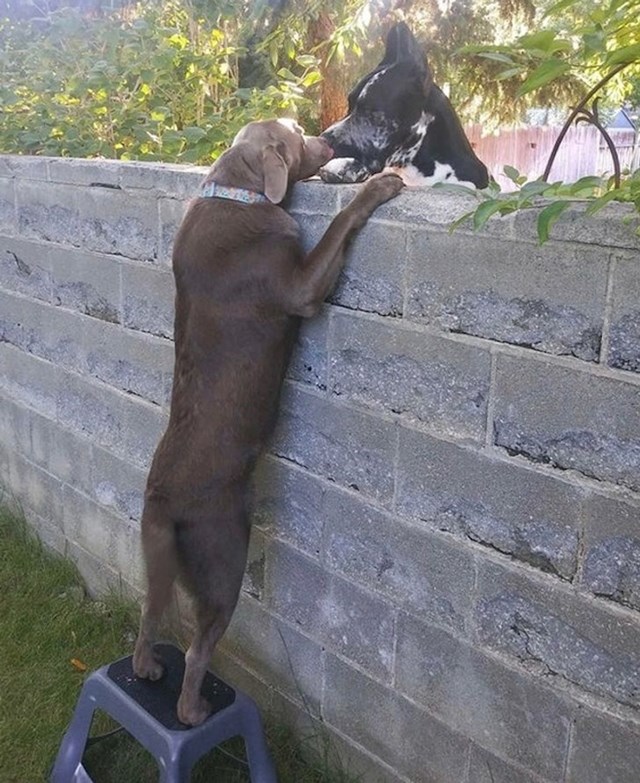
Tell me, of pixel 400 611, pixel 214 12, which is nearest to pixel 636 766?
pixel 400 611

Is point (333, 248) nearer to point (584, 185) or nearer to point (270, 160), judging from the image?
point (270, 160)

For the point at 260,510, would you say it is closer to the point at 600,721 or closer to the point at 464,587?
the point at 464,587

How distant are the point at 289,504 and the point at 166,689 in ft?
2.20

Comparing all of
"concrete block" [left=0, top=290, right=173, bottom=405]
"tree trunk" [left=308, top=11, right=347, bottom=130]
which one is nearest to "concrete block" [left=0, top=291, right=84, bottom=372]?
"concrete block" [left=0, top=290, right=173, bottom=405]

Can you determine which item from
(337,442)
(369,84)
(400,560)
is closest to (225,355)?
(337,442)

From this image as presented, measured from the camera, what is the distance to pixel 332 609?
2650mm

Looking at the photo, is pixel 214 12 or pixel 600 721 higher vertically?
pixel 214 12

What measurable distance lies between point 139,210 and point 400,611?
5.43 feet

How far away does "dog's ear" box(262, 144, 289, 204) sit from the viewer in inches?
96.7

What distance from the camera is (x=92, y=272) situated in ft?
11.5

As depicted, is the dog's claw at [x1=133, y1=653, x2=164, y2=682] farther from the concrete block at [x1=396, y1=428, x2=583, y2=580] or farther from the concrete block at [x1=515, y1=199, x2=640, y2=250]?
the concrete block at [x1=515, y1=199, x2=640, y2=250]

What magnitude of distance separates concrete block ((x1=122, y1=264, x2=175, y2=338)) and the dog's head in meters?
0.60

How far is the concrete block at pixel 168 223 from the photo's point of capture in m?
2.95

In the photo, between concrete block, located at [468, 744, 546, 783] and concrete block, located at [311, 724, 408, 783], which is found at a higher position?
concrete block, located at [468, 744, 546, 783]
